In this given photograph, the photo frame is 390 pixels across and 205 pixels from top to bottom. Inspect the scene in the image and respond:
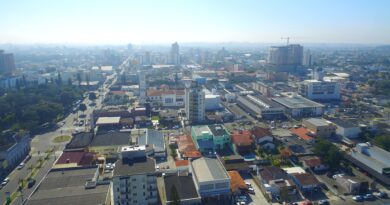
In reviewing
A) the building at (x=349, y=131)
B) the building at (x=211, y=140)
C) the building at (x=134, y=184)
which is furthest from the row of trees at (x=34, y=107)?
the building at (x=349, y=131)

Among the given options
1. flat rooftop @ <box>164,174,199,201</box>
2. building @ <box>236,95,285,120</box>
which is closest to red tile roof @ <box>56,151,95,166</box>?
flat rooftop @ <box>164,174,199,201</box>

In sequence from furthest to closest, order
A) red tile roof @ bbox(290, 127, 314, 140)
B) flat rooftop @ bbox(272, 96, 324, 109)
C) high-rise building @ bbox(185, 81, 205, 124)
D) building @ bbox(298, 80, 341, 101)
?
building @ bbox(298, 80, 341, 101) < flat rooftop @ bbox(272, 96, 324, 109) < high-rise building @ bbox(185, 81, 205, 124) < red tile roof @ bbox(290, 127, 314, 140)

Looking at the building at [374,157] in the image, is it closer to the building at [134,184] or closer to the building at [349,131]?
the building at [349,131]

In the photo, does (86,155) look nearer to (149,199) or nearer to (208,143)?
(149,199)

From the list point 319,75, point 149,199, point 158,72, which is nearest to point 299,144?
point 149,199

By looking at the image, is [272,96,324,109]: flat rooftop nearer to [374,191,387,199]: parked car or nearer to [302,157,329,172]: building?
[302,157,329,172]: building

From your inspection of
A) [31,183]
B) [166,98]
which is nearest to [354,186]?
[31,183]
